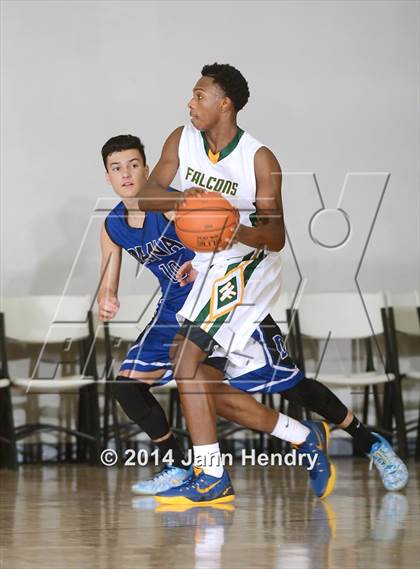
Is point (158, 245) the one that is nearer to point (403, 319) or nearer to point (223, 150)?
point (223, 150)

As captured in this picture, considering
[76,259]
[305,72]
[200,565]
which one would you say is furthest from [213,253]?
[305,72]

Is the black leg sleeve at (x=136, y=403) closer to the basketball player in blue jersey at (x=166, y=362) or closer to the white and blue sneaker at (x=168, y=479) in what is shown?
the basketball player in blue jersey at (x=166, y=362)

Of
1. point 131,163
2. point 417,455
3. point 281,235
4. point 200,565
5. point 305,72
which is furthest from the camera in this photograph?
point 305,72

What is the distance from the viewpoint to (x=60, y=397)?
6.30 metres

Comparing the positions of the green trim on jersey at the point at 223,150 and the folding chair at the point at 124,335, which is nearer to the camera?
the green trim on jersey at the point at 223,150

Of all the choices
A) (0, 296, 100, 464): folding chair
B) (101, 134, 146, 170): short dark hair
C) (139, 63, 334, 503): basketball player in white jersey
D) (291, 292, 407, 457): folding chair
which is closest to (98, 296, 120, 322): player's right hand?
(139, 63, 334, 503): basketball player in white jersey

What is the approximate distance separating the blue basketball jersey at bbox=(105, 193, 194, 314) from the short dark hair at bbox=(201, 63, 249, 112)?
1.74ft

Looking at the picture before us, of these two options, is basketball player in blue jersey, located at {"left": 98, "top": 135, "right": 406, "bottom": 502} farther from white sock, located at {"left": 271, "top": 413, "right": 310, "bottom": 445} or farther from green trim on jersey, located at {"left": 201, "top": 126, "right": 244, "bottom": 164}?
green trim on jersey, located at {"left": 201, "top": 126, "right": 244, "bottom": 164}

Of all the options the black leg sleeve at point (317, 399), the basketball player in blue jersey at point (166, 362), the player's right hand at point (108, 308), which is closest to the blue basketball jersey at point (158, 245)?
the basketball player in blue jersey at point (166, 362)

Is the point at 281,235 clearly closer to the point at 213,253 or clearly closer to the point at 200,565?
the point at 213,253

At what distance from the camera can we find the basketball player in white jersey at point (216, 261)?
149 inches

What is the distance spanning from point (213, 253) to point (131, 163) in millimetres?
677

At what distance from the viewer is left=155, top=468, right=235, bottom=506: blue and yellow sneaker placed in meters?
3.84

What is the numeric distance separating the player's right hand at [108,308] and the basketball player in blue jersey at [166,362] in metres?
0.04
